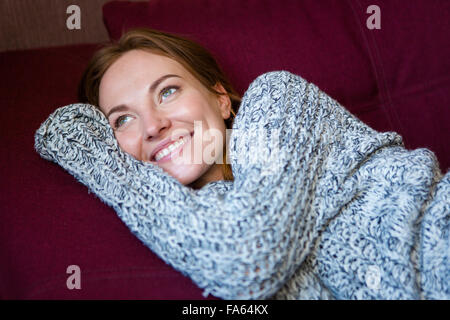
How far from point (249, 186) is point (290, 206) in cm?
8

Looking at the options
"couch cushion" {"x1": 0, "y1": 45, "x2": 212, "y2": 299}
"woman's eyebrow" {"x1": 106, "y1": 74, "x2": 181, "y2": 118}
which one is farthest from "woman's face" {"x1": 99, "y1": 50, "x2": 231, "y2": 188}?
"couch cushion" {"x1": 0, "y1": 45, "x2": 212, "y2": 299}

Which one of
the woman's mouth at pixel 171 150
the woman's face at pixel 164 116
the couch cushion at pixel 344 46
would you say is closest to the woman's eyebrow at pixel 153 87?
the woman's face at pixel 164 116

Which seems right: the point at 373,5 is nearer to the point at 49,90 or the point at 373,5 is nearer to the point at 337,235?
the point at 337,235

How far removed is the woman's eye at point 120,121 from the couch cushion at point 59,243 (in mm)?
159

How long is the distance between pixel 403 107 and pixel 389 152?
440mm

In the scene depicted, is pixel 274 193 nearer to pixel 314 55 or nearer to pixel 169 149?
pixel 169 149

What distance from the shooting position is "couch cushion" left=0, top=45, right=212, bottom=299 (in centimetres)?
67

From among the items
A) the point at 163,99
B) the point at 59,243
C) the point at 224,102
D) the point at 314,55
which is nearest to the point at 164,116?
the point at 163,99

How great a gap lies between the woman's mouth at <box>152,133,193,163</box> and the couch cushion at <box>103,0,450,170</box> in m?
0.35

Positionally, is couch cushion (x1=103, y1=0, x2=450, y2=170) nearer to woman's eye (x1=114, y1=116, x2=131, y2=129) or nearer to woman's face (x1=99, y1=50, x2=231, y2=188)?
woman's face (x1=99, y1=50, x2=231, y2=188)

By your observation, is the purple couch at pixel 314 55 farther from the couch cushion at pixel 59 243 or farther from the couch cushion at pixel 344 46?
the couch cushion at pixel 59 243

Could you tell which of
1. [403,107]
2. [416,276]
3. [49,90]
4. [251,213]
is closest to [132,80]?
[49,90]

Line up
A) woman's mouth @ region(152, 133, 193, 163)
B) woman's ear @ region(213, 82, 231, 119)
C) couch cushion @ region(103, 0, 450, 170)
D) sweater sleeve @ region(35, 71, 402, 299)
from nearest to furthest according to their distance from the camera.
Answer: sweater sleeve @ region(35, 71, 402, 299), woman's mouth @ region(152, 133, 193, 163), woman's ear @ region(213, 82, 231, 119), couch cushion @ region(103, 0, 450, 170)

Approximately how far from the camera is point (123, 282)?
0.68 metres
